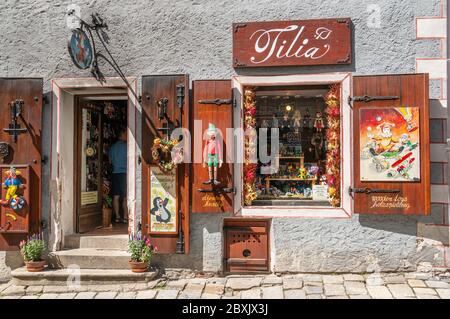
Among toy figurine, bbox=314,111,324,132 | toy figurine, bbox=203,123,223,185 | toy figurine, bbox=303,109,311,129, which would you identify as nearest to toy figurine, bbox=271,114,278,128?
toy figurine, bbox=303,109,311,129

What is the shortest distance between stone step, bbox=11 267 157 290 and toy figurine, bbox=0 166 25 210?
3.10 feet

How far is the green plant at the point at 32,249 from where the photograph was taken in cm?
560

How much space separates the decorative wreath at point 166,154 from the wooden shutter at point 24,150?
1773mm

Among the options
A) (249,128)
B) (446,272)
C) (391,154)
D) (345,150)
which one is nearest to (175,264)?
(249,128)

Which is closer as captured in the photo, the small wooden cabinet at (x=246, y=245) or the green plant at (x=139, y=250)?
the green plant at (x=139, y=250)

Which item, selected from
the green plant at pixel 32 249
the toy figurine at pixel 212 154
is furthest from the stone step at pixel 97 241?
the toy figurine at pixel 212 154

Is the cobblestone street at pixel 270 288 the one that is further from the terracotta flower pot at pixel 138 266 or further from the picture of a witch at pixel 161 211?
the picture of a witch at pixel 161 211

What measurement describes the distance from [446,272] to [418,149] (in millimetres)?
1709

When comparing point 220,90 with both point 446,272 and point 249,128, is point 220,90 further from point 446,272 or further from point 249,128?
point 446,272

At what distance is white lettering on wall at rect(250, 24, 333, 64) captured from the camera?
5.61 metres

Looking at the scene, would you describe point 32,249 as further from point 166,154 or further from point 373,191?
point 373,191

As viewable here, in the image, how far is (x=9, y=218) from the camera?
580 cm

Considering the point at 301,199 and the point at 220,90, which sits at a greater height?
the point at 220,90

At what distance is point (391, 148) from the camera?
5.39 metres
